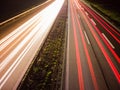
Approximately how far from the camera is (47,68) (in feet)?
36.0

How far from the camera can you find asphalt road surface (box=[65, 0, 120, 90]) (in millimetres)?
9477

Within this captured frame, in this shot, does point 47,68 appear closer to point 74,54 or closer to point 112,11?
point 74,54

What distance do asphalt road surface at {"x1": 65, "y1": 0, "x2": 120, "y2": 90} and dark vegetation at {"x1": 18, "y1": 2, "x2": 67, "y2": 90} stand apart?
0.60m

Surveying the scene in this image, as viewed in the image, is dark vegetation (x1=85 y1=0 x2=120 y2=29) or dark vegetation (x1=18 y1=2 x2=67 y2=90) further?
dark vegetation (x1=85 y1=0 x2=120 y2=29)

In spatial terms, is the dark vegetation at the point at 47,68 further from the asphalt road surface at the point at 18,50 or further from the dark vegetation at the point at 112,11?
the dark vegetation at the point at 112,11

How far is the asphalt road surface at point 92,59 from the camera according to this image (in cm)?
948

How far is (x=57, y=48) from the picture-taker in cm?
1452

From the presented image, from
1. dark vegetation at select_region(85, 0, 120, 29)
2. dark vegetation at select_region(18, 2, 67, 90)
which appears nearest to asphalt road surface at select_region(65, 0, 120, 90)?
dark vegetation at select_region(18, 2, 67, 90)

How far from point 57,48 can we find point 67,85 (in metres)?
5.73

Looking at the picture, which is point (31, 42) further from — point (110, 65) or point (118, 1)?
point (118, 1)

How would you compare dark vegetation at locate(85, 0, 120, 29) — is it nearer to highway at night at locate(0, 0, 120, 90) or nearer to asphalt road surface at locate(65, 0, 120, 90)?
highway at night at locate(0, 0, 120, 90)

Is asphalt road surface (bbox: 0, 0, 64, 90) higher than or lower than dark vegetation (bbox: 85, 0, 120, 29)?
higher

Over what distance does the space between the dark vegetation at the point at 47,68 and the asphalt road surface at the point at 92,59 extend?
23.6 inches

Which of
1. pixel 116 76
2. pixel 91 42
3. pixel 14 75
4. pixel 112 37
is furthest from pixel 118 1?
pixel 14 75
